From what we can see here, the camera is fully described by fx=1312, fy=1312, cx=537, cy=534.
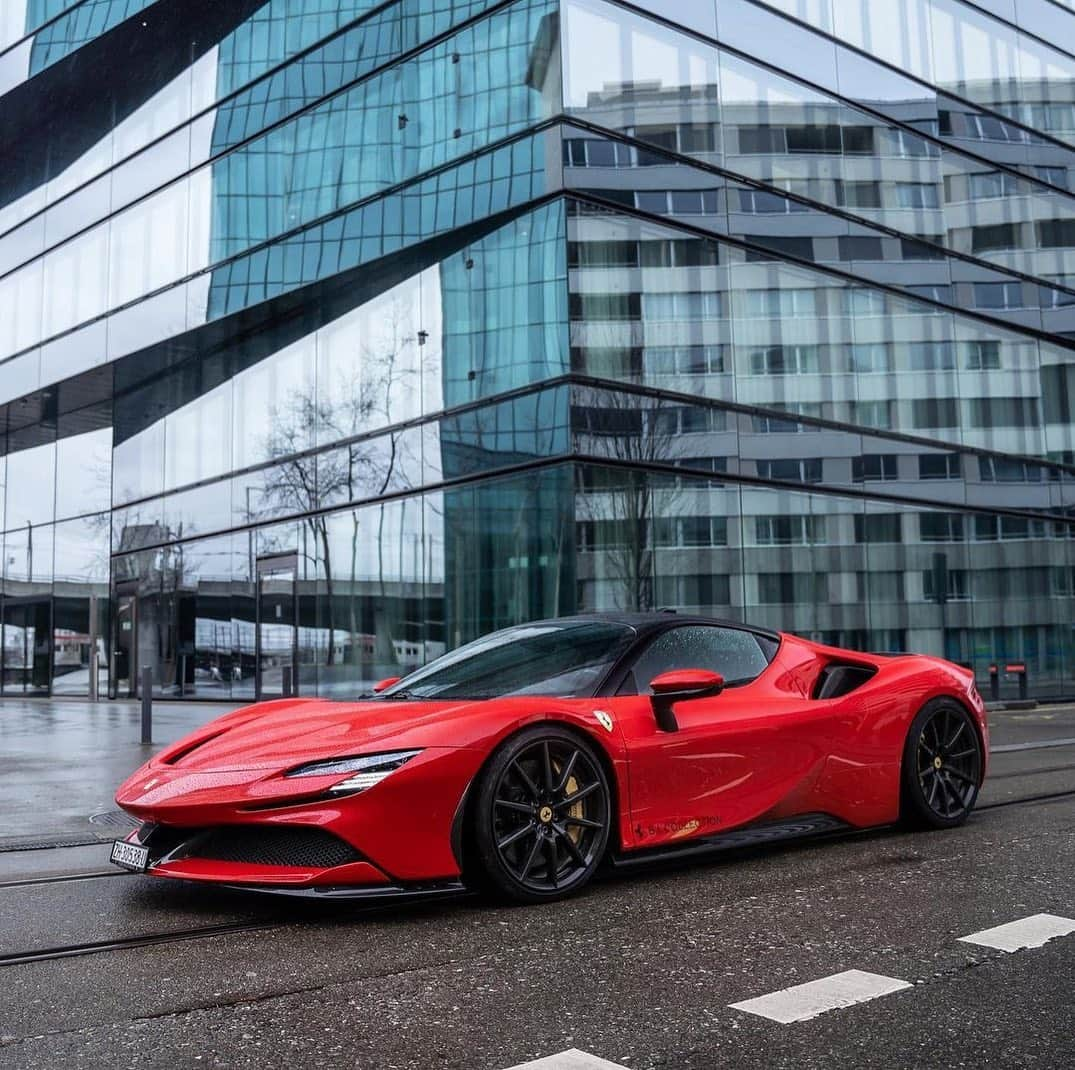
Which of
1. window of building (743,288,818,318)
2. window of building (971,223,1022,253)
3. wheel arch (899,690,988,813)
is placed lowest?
wheel arch (899,690,988,813)

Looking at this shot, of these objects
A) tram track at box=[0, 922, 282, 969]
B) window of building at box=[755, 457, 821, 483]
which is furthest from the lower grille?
window of building at box=[755, 457, 821, 483]

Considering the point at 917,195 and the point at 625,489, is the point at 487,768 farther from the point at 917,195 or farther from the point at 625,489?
the point at 917,195

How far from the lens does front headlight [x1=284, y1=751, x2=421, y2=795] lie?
15.0 feet

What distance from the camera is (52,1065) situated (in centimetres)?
311

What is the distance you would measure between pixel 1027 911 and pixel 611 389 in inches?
461

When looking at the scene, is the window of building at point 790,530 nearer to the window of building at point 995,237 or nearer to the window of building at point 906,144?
the window of building at point 906,144

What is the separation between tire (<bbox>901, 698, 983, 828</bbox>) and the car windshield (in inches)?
68.5

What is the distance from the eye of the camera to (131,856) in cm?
489

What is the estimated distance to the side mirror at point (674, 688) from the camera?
526 cm

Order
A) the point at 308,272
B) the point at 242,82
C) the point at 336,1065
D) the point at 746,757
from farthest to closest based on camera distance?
the point at 242,82 → the point at 308,272 → the point at 746,757 → the point at 336,1065

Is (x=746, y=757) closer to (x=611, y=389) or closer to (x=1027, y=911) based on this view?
(x=1027, y=911)

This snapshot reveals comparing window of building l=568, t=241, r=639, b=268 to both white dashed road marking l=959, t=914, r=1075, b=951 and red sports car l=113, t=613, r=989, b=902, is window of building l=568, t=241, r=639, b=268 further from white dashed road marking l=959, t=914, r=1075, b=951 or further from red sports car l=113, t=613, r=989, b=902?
white dashed road marking l=959, t=914, r=1075, b=951

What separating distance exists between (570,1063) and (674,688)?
7.59ft

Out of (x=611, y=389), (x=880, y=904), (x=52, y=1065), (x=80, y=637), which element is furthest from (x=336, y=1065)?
(x=80, y=637)
